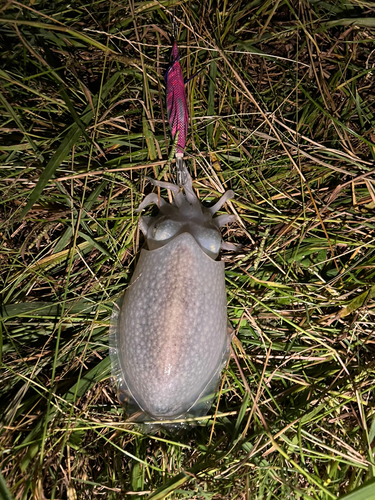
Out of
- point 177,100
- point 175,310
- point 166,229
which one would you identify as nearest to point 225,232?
point 166,229

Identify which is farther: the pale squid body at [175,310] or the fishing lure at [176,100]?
the fishing lure at [176,100]

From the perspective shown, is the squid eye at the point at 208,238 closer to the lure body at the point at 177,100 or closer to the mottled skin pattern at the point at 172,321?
the mottled skin pattern at the point at 172,321

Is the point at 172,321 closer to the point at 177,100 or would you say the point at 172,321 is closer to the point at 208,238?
the point at 208,238

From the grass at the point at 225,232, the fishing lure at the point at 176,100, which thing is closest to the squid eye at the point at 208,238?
the grass at the point at 225,232

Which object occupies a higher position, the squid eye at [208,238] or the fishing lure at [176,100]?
the fishing lure at [176,100]

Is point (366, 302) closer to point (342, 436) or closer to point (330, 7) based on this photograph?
point (342, 436)

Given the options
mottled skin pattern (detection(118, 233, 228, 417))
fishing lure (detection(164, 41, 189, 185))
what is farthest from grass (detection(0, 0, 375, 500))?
mottled skin pattern (detection(118, 233, 228, 417))

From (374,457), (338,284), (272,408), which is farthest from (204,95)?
(374,457)
